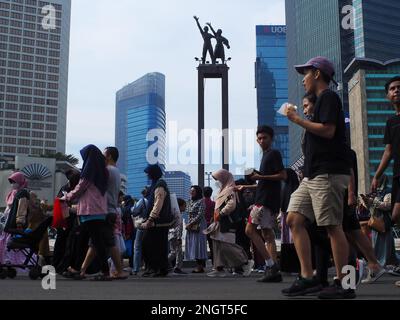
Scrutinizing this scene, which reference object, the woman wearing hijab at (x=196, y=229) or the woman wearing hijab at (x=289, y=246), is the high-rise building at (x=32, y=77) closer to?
the woman wearing hijab at (x=196, y=229)

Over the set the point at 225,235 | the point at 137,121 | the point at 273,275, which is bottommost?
the point at 273,275

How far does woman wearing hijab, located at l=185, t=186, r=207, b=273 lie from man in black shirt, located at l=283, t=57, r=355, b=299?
5.30 meters

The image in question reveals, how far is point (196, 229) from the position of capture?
9.43 m

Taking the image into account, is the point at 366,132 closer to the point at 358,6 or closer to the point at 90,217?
the point at 358,6

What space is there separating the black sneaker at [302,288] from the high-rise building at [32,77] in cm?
13099

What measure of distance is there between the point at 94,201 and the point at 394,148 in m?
3.59

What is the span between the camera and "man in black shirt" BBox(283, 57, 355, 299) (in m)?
3.76

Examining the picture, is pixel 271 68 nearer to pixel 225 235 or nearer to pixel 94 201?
pixel 225 235

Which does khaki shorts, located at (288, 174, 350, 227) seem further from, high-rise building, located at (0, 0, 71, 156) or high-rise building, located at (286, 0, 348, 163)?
high-rise building, located at (0, 0, 71, 156)

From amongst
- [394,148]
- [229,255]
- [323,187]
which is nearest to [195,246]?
[229,255]

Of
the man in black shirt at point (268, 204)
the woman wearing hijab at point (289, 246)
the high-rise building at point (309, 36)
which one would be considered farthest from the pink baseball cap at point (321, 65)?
the high-rise building at point (309, 36)

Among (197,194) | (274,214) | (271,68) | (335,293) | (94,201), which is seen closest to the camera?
(335,293)

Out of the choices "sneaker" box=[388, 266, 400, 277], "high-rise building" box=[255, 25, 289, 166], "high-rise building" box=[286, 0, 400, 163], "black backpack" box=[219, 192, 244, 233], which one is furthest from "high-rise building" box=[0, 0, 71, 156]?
"sneaker" box=[388, 266, 400, 277]

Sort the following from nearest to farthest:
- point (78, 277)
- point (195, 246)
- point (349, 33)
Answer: point (78, 277) < point (195, 246) < point (349, 33)
